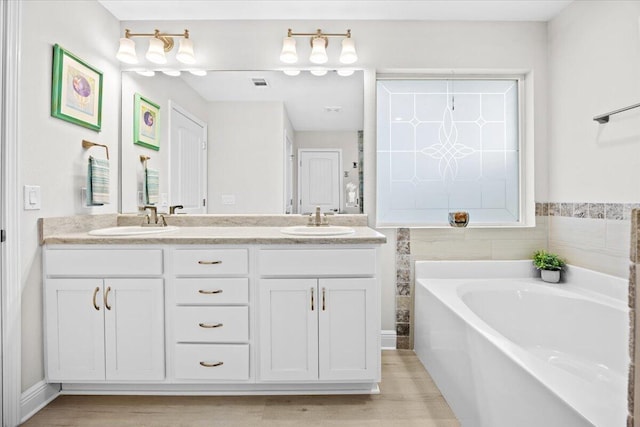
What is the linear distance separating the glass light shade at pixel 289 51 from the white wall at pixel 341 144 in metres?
0.48

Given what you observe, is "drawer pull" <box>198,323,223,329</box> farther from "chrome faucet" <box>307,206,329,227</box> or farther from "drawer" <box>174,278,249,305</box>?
"chrome faucet" <box>307,206,329,227</box>

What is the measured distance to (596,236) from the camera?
214cm

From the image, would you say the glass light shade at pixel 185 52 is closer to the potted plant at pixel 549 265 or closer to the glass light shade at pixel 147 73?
the glass light shade at pixel 147 73

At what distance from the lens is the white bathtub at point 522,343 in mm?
1066

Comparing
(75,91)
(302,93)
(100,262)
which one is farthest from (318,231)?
(75,91)

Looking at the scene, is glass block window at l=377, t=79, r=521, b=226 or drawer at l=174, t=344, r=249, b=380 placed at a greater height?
glass block window at l=377, t=79, r=521, b=226

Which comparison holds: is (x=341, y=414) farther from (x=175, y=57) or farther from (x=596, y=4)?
(x=596, y=4)

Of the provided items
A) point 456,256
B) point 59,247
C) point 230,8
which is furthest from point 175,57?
point 456,256

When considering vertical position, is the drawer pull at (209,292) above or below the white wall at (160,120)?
below

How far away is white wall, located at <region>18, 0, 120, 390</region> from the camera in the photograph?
5.73ft

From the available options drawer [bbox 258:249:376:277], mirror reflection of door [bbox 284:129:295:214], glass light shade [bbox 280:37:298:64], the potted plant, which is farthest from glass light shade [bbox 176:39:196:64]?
the potted plant

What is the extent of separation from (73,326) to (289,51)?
2.02 metres

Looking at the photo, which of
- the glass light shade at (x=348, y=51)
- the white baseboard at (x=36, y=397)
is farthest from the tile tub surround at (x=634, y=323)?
the white baseboard at (x=36, y=397)

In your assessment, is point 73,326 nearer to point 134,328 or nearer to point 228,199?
point 134,328
